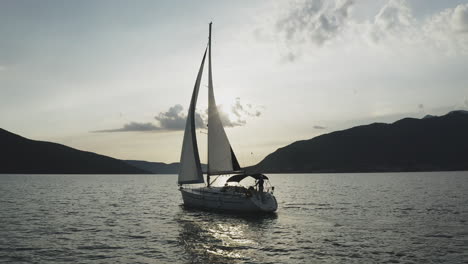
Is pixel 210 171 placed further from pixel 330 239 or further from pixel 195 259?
pixel 195 259

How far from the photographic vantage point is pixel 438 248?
2212 centimetres

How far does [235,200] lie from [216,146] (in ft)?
19.7

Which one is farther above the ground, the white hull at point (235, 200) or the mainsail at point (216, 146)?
the mainsail at point (216, 146)

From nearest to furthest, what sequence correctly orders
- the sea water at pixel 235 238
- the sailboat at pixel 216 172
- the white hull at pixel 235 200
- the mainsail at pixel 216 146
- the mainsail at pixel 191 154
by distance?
the sea water at pixel 235 238 < the white hull at pixel 235 200 < the sailboat at pixel 216 172 < the mainsail at pixel 216 146 < the mainsail at pixel 191 154

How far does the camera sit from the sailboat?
3534 cm

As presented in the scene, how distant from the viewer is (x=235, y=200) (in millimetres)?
35406

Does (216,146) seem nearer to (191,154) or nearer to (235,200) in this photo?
(191,154)

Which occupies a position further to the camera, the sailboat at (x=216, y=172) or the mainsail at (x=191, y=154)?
the mainsail at (x=191, y=154)

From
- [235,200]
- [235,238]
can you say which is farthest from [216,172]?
[235,238]

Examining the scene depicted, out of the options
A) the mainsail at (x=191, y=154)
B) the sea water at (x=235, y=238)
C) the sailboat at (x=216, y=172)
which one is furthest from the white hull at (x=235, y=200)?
the mainsail at (x=191, y=154)

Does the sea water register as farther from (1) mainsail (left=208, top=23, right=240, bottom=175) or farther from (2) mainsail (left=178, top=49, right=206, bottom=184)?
(1) mainsail (left=208, top=23, right=240, bottom=175)

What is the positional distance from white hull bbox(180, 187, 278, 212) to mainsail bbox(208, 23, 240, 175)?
2.36 m

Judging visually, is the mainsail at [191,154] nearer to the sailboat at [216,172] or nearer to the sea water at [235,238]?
the sailboat at [216,172]

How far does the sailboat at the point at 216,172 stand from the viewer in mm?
35344
